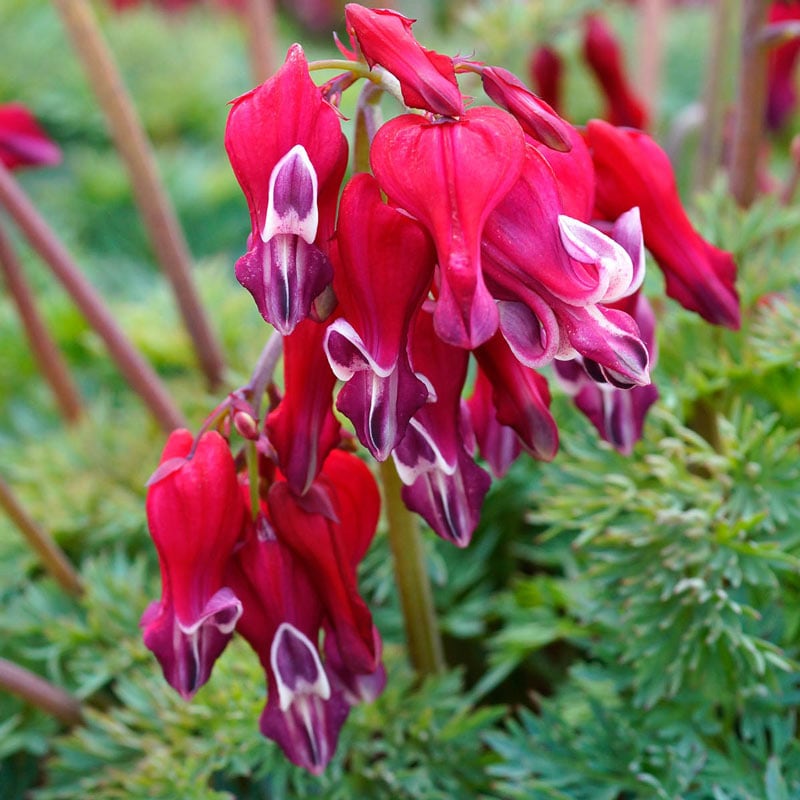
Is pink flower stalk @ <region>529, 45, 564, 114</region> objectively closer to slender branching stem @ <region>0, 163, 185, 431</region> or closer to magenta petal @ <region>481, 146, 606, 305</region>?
slender branching stem @ <region>0, 163, 185, 431</region>

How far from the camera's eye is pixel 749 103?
121cm

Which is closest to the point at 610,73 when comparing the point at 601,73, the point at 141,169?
the point at 601,73

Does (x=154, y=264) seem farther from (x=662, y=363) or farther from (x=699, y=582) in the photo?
(x=699, y=582)

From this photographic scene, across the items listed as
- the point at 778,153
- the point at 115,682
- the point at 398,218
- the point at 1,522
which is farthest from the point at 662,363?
the point at 778,153

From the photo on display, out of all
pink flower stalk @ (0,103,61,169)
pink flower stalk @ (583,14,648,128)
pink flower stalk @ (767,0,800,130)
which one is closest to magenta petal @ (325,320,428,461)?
pink flower stalk @ (0,103,61,169)

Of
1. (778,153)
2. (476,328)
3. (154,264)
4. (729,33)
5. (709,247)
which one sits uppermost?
(476,328)

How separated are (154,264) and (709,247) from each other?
1.47m

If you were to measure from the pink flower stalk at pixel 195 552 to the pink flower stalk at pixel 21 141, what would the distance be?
2.14ft

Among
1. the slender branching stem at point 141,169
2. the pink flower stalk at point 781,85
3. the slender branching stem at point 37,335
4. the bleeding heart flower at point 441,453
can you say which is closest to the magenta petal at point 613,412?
the bleeding heart flower at point 441,453

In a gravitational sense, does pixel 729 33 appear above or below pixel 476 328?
below

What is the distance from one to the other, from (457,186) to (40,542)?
709 millimetres

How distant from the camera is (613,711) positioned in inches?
36.9

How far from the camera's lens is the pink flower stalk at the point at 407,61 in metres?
0.59

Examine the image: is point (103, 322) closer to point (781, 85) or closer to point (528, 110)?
point (528, 110)
